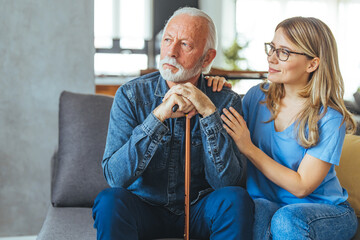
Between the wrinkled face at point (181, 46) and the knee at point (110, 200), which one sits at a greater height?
the wrinkled face at point (181, 46)

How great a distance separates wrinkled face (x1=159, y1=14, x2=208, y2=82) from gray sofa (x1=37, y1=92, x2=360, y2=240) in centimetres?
55

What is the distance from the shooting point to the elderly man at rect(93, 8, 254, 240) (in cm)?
147

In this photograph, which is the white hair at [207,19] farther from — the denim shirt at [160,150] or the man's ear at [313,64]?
the man's ear at [313,64]

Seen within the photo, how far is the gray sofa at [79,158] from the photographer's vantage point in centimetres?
201

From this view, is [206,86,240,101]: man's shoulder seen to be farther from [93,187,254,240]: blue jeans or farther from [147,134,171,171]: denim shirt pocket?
[93,187,254,240]: blue jeans

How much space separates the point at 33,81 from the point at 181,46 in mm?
1172

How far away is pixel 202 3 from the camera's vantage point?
8320mm

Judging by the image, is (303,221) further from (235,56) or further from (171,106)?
(235,56)

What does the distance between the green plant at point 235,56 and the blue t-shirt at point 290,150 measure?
5.84 metres

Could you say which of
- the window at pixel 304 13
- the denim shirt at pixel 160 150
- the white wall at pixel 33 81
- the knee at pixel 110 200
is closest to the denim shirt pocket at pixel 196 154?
the denim shirt at pixel 160 150

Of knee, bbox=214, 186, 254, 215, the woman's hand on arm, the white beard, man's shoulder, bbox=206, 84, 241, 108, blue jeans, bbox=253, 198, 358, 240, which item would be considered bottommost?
blue jeans, bbox=253, 198, 358, 240

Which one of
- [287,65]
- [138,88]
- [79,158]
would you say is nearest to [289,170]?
[287,65]

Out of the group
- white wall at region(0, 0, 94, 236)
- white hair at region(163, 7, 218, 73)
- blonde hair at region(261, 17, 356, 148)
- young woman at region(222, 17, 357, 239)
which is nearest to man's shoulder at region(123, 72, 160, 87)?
white hair at region(163, 7, 218, 73)

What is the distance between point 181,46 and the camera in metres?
1.71
